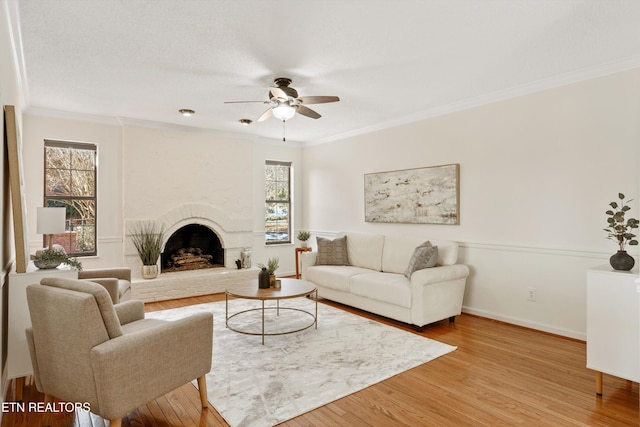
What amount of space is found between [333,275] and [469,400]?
257 cm

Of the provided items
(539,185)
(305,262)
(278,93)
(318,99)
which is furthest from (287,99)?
(539,185)

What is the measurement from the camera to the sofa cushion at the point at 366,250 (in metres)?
5.15

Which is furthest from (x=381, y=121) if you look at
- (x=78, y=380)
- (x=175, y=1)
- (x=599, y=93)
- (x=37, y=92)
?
(x=78, y=380)

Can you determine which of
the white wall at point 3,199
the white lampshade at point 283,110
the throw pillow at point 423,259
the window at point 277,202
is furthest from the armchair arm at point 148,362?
the window at point 277,202

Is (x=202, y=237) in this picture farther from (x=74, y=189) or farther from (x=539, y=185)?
(x=539, y=185)

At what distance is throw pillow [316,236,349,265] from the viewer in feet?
17.6

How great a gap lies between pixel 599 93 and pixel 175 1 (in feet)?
12.2

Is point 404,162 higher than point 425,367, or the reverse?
point 404,162

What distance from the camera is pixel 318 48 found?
3029 mm

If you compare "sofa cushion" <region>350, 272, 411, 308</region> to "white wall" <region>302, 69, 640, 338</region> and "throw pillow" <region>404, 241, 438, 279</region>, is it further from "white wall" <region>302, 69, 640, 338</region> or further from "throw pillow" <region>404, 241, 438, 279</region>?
"white wall" <region>302, 69, 640, 338</region>

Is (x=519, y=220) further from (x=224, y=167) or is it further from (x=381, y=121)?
(x=224, y=167)

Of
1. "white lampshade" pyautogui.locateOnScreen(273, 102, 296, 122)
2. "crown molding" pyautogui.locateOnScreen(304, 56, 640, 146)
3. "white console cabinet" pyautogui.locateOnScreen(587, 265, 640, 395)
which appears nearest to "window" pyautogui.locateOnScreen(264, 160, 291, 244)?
"crown molding" pyautogui.locateOnScreen(304, 56, 640, 146)

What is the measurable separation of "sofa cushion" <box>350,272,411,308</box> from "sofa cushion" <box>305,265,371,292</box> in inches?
5.9

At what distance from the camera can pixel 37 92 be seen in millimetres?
4184
